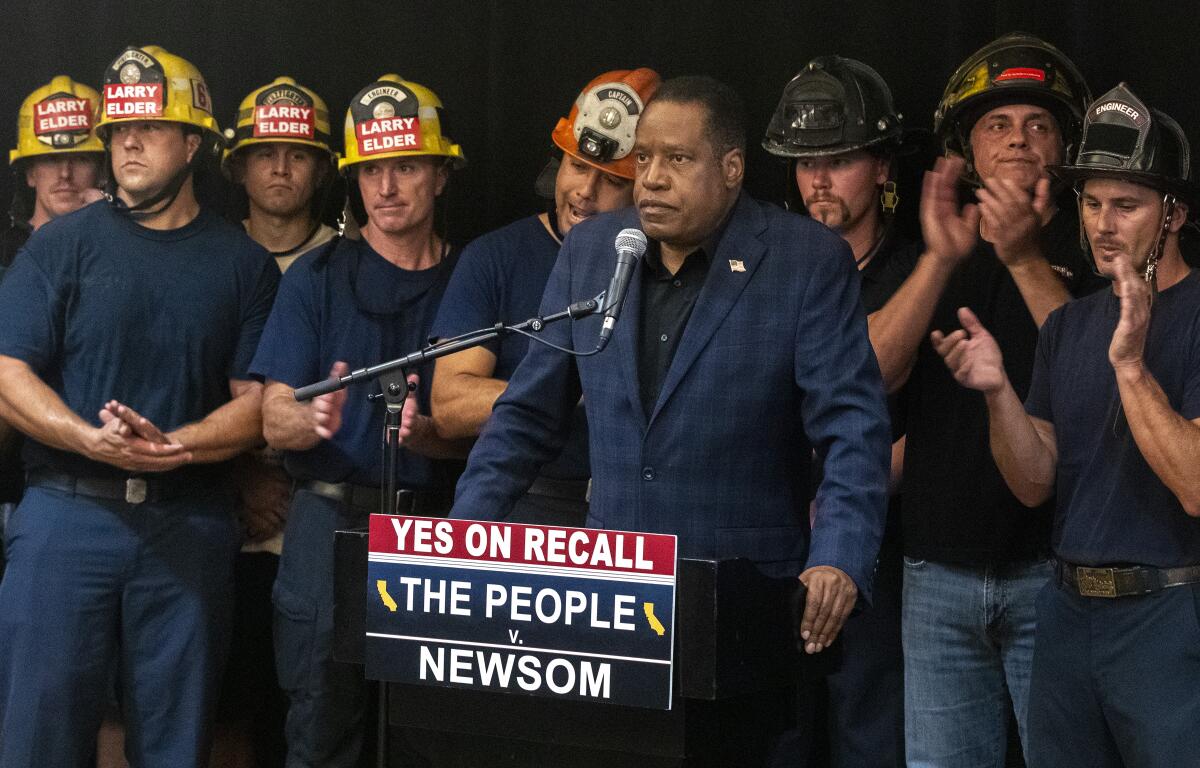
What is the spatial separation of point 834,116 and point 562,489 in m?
1.22

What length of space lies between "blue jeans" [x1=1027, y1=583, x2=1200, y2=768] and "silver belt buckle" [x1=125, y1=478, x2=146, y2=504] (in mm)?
2367

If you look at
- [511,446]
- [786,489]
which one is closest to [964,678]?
[786,489]

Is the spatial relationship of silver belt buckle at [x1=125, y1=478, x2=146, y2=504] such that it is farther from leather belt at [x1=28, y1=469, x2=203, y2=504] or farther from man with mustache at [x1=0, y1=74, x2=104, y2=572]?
man with mustache at [x1=0, y1=74, x2=104, y2=572]

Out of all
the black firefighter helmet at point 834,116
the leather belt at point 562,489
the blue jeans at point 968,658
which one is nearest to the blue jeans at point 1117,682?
the blue jeans at point 968,658

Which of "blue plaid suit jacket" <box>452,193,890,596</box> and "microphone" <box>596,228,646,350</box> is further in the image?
"blue plaid suit jacket" <box>452,193,890,596</box>

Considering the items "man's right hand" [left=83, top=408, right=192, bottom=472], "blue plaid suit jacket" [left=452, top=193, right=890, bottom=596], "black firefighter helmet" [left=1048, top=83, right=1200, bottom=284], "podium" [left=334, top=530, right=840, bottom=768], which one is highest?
"black firefighter helmet" [left=1048, top=83, right=1200, bottom=284]

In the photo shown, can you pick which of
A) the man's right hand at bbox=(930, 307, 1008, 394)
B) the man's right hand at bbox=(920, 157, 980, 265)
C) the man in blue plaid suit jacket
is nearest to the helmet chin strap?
the man's right hand at bbox=(930, 307, 1008, 394)

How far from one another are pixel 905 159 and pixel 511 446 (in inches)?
79.4

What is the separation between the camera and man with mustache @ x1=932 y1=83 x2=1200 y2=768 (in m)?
3.16

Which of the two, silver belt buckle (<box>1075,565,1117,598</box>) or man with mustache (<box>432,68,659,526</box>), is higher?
man with mustache (<box>432,68,659,526</box>)

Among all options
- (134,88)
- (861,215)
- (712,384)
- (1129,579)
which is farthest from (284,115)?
(1129,579)

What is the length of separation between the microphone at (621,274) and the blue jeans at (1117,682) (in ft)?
3.91

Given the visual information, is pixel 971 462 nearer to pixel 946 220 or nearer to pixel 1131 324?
pixel 946 220

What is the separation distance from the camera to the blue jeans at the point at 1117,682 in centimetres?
316
